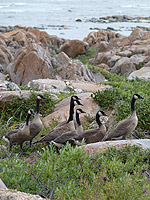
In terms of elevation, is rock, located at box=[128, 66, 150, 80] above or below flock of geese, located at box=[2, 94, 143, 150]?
below

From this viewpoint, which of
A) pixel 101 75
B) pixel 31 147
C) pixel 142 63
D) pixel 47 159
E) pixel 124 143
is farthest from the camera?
pixel 142 63

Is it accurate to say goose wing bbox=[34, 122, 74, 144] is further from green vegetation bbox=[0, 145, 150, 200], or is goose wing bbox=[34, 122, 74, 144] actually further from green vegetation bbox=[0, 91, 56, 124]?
green vegetation bbox=[0, 91, 56, 124]

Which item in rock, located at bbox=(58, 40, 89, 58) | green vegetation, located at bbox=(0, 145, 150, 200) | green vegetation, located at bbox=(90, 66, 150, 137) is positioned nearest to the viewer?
green vegetation, located at bbox=(0, 145, 150, 200)

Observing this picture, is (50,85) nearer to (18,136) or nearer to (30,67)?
(30,67)

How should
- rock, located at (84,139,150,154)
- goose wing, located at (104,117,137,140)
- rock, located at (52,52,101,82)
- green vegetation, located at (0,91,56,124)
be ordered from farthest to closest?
rock, located at (52,52,101,82), green vegetation, located at (0,91,56,124), goose wing, located at (104,117,137,140), rock, located at (84,139,150,154)

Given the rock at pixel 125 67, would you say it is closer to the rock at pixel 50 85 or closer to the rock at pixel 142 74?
the rock at pixel 142 74

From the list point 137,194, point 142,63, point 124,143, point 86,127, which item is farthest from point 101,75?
point 137,194

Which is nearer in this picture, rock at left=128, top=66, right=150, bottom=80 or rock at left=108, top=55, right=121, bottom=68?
rock at left=128, top=66, right=150, bottom=80

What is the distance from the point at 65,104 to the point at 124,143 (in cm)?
426

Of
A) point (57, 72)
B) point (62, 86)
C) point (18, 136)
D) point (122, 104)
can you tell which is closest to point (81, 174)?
point (18, 136)

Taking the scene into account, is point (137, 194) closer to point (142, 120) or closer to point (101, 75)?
point (142, 120)

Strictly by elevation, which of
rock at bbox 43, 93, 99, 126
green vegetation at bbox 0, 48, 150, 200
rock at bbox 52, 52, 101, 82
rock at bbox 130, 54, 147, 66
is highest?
green vegetation at bbox 0, 48, 150, 200

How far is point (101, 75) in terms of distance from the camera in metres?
17.8

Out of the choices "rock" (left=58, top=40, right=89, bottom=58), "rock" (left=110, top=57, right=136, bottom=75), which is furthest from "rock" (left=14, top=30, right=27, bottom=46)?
"rock" (left=110, top=57, right=136, bottom=75)
